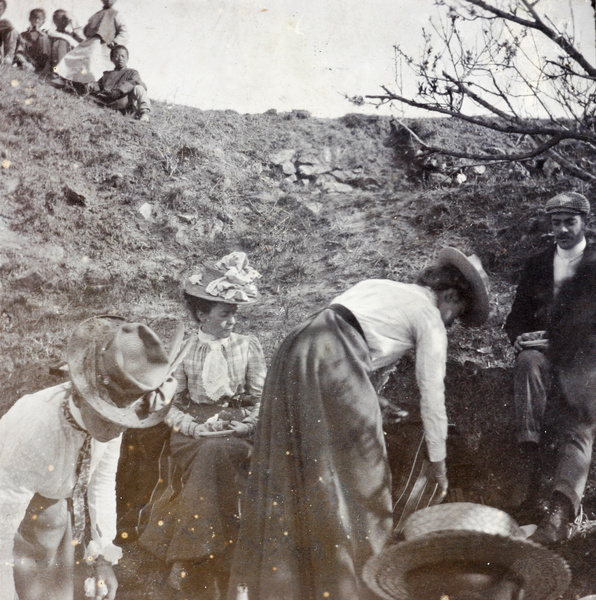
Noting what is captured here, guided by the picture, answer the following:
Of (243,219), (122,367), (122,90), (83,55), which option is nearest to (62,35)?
(83,55)

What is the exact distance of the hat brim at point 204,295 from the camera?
11.8 ft

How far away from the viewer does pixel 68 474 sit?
327 cm

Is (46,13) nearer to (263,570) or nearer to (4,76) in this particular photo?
(4,76)

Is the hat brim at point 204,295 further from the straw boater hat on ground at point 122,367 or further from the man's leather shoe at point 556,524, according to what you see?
the man's leather shoe at point 556,524

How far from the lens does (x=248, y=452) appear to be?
3416 mm

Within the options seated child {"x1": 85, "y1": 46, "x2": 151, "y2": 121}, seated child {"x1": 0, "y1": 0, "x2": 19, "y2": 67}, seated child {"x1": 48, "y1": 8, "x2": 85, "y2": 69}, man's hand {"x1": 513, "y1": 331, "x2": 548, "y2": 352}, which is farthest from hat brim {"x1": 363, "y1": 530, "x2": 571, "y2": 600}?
seated child {"x1": 0, "y1": 0, "x2": 19, "y2": 67}

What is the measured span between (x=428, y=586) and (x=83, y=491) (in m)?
1.92

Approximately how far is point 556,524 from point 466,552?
0.57 m

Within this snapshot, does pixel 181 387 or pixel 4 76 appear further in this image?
pixel 4 76

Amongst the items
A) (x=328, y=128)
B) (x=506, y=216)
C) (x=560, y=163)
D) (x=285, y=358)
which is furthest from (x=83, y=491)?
(x=560, y=163)

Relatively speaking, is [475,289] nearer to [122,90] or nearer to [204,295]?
[204,295]

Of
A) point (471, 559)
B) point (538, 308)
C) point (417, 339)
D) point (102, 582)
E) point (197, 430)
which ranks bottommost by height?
point (102, 582)

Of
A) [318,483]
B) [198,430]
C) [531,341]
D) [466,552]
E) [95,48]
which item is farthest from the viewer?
[95,48]

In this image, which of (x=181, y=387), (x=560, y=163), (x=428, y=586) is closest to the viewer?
(x=428, y=586)
